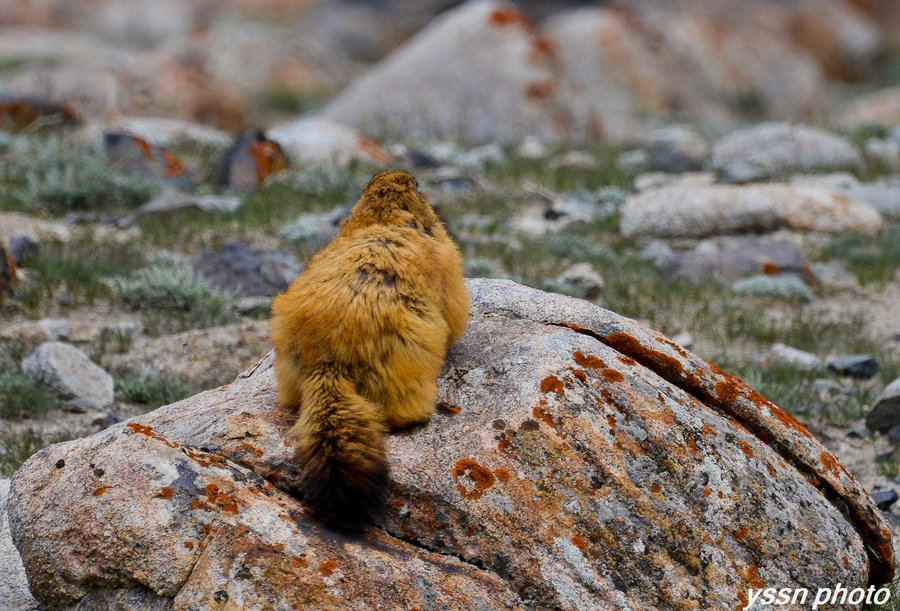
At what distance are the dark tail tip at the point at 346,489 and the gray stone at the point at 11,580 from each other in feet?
4.11

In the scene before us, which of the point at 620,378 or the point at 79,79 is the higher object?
the point at 620,378

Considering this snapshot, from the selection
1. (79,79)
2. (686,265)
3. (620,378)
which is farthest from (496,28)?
(620,378)

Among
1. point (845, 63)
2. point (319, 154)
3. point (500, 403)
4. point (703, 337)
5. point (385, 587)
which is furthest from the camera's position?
point (845, 63)


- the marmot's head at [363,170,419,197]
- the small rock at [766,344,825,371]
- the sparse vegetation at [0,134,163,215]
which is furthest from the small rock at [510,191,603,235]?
the marmot's head at [363,170,419,197]

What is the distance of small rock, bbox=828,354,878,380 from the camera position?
7.10m

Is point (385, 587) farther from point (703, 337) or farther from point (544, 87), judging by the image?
point (544, 87)

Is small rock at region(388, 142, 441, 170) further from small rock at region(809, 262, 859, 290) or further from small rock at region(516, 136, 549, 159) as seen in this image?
small rock at region(809, 262, 859, 290)

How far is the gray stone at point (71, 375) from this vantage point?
5895 mm

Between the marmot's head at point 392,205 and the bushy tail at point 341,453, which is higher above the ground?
the marmot's head at point 392,205

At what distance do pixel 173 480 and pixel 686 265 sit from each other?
733cm

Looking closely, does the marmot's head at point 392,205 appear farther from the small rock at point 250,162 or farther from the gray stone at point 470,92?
the gray stone at point 470,92

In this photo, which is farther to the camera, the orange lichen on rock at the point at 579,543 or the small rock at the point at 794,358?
the small rock at the point at 794,358

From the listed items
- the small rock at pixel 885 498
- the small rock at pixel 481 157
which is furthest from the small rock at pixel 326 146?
the small rock at pixel 885 498

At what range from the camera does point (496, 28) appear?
17156 mm
